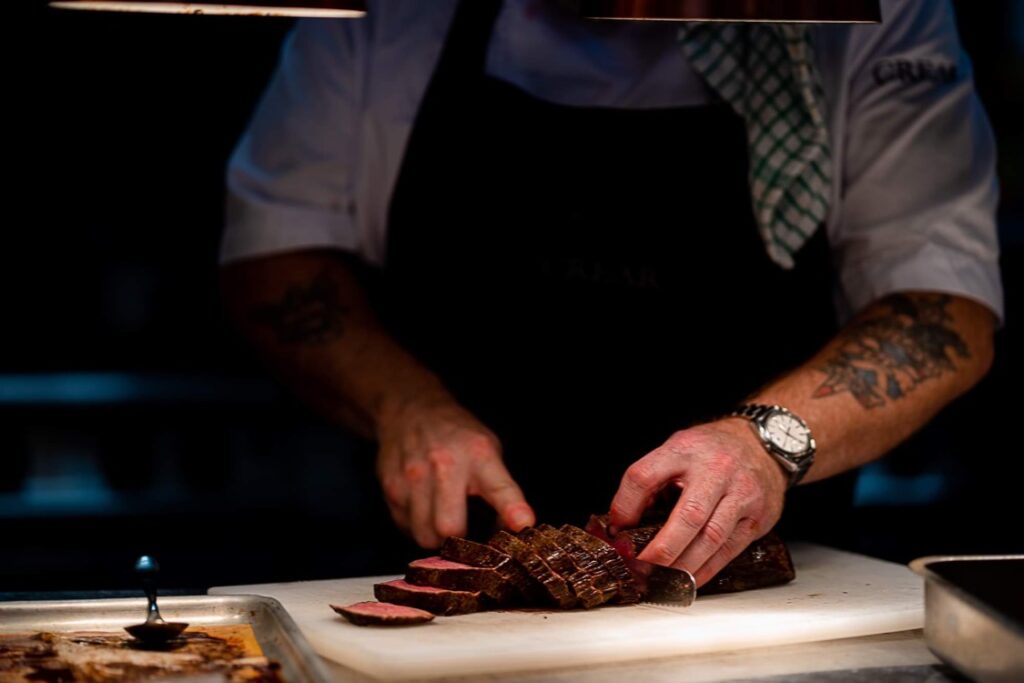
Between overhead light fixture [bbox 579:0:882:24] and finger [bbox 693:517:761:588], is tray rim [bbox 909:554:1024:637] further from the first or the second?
overhead light fixture [bbox 579:0:882:24]

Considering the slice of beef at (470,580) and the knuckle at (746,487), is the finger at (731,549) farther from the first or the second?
the slice of beef at (470,580)

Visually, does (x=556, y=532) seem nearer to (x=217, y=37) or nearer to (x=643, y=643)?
(x=643, y=643)

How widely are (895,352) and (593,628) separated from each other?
99cm

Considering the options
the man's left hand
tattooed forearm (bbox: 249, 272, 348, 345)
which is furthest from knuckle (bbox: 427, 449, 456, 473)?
tattooed forearm (bbox: 249, 272, 348, 345)

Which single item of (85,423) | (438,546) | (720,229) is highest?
(720,229)

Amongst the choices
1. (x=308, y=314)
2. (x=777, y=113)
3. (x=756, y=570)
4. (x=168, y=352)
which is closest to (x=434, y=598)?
(x=756, y=570)

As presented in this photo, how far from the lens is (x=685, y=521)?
86.5 inches

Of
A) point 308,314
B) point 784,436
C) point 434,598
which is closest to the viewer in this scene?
point 434,598

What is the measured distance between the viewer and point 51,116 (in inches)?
199

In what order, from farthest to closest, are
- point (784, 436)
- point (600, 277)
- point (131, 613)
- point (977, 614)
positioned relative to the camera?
point (600, 277) < point (784, 436) < point (131, 613) < point (977, 614)

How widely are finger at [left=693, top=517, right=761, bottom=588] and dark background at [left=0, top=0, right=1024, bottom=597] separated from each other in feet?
8.27

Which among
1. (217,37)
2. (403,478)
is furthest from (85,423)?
(403,478)

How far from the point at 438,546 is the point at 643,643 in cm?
65

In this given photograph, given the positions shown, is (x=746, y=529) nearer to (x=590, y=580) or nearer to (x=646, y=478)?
(x=646, y=478)
